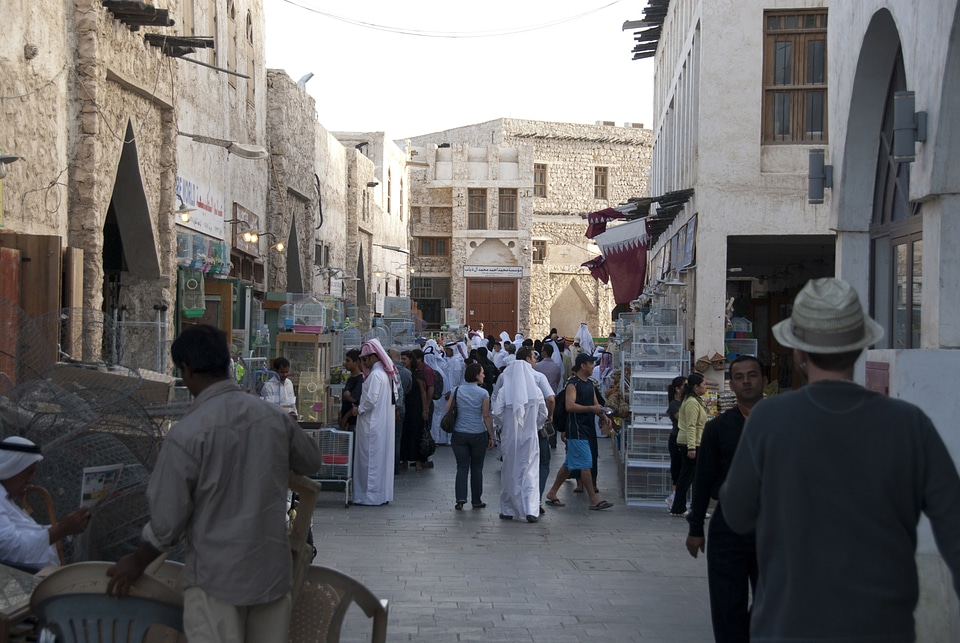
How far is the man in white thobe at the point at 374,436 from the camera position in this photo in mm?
11852

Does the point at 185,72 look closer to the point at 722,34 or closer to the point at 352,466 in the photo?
the point at 352,466

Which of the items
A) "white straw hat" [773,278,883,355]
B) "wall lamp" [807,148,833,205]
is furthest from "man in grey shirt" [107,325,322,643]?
"wall lamp" [807,148,833,205]

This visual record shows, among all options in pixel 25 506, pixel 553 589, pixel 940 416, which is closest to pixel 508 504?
pixel 553 589

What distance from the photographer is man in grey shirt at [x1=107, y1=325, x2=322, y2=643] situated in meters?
3.86

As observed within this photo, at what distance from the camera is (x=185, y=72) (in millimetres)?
14945

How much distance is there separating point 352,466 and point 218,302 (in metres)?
4.87

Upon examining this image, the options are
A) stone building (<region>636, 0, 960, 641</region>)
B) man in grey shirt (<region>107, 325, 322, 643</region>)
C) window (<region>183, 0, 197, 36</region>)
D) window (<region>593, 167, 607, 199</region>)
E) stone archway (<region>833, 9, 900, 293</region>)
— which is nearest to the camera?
man in grey shirt (<region>107, 325, 322, 643</region>)

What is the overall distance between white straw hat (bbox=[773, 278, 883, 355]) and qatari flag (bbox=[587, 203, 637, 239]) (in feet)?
52.5

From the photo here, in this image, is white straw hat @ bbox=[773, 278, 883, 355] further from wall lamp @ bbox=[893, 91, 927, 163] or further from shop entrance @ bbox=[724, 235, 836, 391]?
shop entrance @ bbox=[724, 235, 836, 391]

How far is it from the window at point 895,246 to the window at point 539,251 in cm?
4333

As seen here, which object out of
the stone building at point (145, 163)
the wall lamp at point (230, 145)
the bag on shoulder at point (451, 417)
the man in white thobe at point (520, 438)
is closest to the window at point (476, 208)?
the stone building at point (145, 163)

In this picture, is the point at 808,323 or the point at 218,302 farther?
the point at 218,302

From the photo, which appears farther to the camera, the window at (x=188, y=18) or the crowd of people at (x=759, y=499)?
the window at (x=188, y=18)

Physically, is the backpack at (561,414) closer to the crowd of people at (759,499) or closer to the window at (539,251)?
the crowd of people at (759,499)
